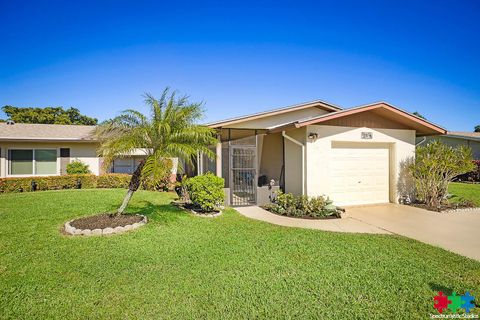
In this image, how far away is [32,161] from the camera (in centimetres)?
1470

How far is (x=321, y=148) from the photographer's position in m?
9.27

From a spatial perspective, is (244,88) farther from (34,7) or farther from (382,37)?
(34,7)

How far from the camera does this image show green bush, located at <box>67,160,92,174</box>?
14.8m

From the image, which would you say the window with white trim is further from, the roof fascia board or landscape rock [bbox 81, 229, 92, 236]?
the roof fascia board

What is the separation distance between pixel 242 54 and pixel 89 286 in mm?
13287

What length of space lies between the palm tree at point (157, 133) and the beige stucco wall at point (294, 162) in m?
4.07

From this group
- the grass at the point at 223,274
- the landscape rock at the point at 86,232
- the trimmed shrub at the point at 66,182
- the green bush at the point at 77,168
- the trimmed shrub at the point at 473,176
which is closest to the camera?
the grass at the point at 223,274

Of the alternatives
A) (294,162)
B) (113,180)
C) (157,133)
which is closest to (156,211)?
(157,133)

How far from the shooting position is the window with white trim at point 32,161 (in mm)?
14438

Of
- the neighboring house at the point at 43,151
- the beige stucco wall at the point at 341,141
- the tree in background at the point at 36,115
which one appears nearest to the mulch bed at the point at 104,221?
the beige stucco wall at the point at 341,141

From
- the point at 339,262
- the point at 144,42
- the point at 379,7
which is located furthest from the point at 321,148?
the point at 144,42

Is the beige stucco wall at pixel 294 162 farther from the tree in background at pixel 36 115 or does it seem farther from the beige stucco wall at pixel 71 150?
the tree in background at pixel 36 115

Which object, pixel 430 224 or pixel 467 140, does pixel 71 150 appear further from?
pixel 467 140

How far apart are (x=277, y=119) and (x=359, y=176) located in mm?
4385
